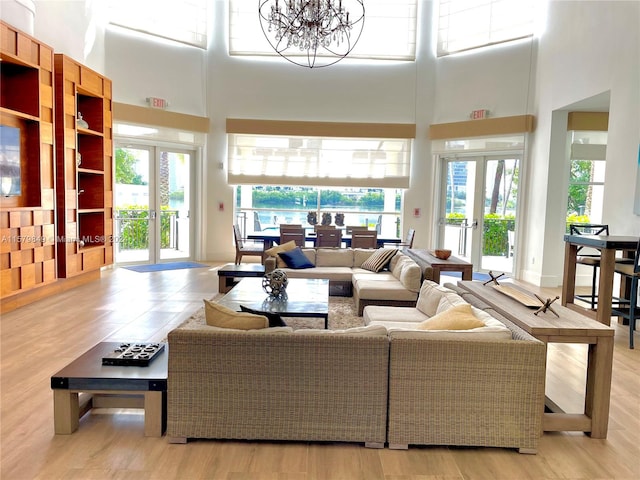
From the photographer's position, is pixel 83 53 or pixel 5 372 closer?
pixel 5 372

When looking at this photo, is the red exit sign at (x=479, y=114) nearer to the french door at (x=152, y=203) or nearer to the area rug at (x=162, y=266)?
the french door at (x=152, y=203)

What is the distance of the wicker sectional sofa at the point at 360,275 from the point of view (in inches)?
200

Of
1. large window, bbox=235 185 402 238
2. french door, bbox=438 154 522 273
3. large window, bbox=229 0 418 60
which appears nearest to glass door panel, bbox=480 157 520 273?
french door, bbox=438 154 522 273

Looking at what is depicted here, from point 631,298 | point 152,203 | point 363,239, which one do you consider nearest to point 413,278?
point 631,298

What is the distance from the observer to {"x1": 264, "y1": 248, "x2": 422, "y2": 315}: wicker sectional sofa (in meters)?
5.08

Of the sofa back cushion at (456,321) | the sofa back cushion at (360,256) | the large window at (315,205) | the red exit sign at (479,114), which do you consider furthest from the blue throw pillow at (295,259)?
the red exit sign at (479,114)

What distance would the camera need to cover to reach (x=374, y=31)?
30.0ft

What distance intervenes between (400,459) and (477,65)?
7.83 m

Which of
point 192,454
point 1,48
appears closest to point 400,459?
point 192,454

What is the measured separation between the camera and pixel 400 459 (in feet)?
8.00

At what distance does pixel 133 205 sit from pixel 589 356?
310 inches

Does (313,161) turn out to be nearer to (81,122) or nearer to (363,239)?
(363,239)

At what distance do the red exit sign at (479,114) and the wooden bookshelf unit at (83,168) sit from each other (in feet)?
20.4

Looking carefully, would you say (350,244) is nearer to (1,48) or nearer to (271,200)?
(271,200)
